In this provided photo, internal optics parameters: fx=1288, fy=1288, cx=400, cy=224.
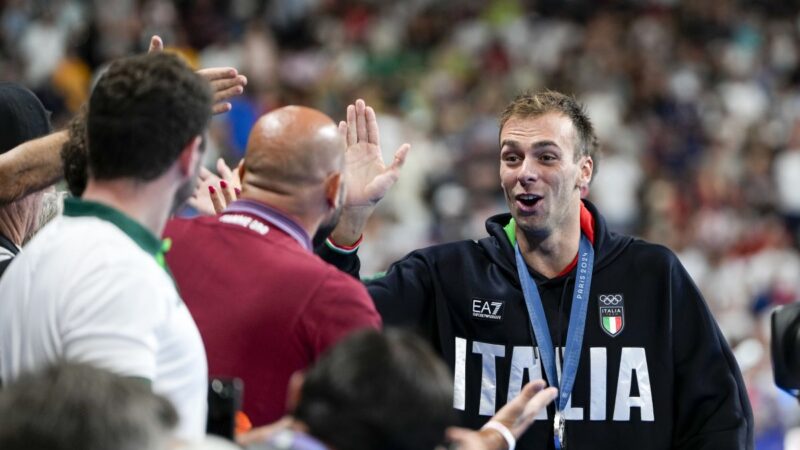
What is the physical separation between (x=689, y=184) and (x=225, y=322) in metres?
9.99

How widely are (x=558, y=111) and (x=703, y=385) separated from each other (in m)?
1.12

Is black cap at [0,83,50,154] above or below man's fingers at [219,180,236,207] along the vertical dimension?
above

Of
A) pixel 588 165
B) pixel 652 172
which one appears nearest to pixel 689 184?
pixel 652 172

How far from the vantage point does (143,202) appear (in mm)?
2877

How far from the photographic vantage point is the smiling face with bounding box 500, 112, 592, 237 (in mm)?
4590

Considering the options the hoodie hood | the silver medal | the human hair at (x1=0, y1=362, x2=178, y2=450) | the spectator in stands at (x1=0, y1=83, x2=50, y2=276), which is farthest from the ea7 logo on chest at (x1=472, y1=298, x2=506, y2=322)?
the human hair at (x1=0, y1=362, x2=178, y2=450)

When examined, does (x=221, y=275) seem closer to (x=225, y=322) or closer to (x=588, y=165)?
(x=225, y=322)

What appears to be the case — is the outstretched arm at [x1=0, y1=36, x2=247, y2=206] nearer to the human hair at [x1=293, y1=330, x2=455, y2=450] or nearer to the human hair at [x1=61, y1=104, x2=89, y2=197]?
the human hair at [x1=61, y1=104, x2=89, y2=197]

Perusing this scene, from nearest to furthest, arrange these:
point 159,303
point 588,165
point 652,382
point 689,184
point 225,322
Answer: point 159,303 < point 225,322 < point 652,382 < point 588,165 < point 689,184

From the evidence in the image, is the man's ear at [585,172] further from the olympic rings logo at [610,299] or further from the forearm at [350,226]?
the forearm at [350,226]

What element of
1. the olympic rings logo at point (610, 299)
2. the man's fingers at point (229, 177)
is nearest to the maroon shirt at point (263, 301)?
the man's fingers at point (229, 177)

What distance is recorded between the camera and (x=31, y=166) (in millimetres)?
3639

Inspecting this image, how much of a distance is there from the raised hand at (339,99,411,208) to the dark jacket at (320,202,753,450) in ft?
0.75

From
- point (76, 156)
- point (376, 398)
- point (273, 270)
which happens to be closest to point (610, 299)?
point (273, 270)
